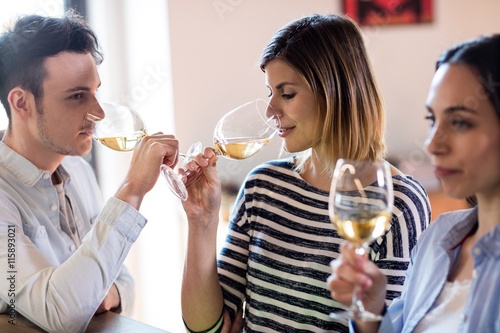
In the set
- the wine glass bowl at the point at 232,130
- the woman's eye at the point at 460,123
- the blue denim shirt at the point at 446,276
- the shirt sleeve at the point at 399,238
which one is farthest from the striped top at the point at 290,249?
the woman's eye at the point at 460,123

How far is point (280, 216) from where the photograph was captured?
169cm

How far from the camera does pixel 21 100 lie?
1.93 m

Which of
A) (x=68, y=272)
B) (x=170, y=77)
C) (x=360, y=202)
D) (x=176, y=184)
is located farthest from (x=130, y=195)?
(x=170, y=77)

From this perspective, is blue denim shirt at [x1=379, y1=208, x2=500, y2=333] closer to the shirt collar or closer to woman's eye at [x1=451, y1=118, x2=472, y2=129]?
woman's eye at [x1=451, y1=118, x2=472, y2=129]

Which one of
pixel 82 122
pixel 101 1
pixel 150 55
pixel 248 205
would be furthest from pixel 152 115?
pixel 248 205

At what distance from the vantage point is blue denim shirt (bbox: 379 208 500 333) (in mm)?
1064

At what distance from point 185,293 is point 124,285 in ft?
0.88

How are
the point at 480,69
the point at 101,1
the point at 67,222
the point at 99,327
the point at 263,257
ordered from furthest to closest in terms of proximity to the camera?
the point at 101,1 → the point at 67,222 → the point at 263,257 → the point at 99,327 → the point at 480,69

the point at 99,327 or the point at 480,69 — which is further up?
the point at 480,69

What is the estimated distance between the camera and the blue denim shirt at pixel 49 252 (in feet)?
5.01

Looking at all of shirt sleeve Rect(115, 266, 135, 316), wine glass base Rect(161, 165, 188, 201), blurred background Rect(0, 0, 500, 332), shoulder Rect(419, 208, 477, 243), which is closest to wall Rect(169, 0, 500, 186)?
blurred background Rect(0, 0, 500, 332)

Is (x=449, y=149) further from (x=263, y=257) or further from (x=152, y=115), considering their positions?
(x=152, y=115)

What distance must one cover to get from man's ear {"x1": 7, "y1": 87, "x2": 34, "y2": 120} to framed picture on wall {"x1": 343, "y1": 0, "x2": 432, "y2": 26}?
232 cm

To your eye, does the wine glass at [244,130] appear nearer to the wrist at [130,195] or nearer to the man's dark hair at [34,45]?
the wrist at [130,195]
